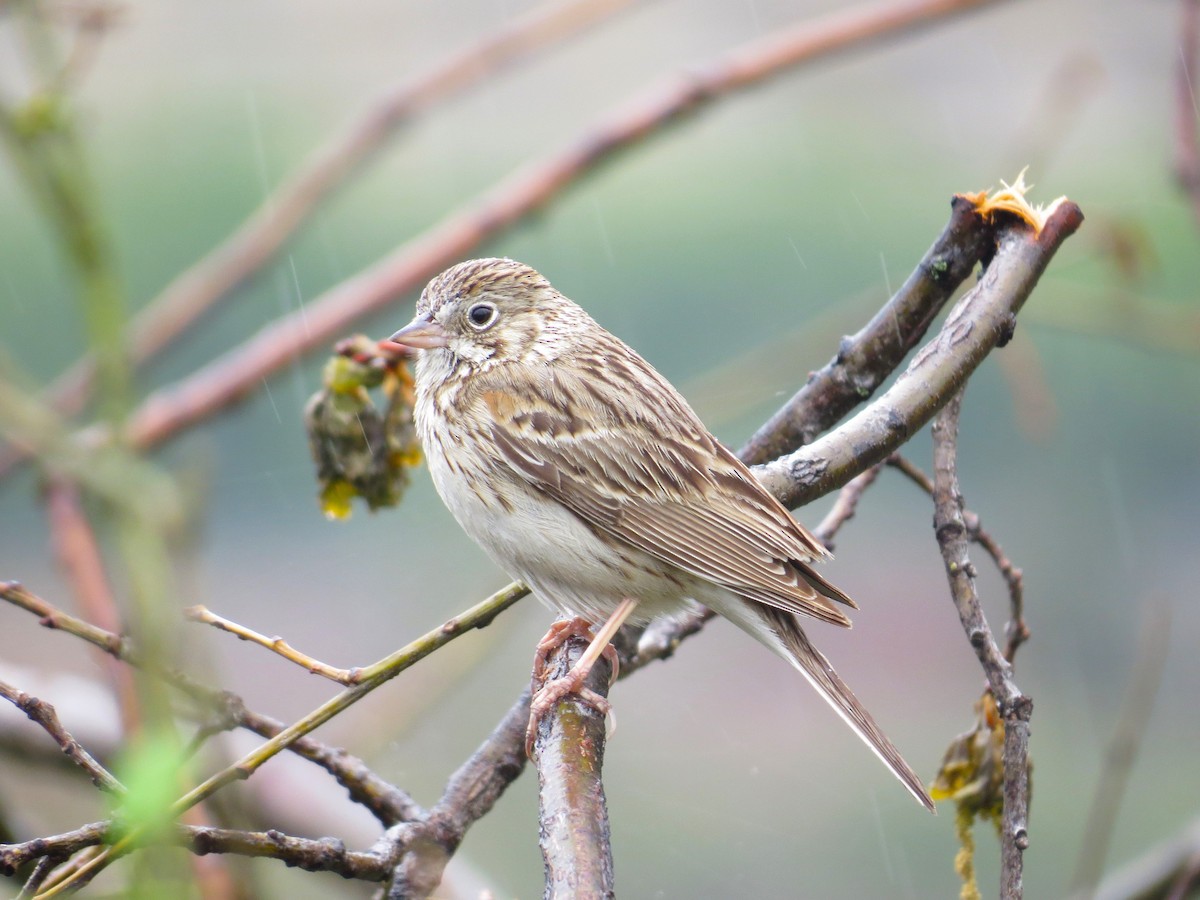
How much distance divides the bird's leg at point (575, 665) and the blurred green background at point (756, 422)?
31 cm

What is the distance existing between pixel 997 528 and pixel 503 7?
4.08m

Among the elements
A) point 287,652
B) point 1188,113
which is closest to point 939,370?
point 1188,113

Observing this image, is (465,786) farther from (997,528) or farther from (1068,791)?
(997,528)

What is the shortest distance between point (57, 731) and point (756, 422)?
5.00 meters

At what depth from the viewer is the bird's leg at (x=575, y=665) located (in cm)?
214

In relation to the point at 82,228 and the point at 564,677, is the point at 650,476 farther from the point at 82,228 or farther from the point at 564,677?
the point at 82,228

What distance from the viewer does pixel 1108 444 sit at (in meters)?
5.62

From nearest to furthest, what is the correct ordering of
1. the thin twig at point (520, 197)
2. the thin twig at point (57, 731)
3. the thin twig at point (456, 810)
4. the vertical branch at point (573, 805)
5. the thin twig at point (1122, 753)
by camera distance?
the vertical branch at point (573, 805), the thin twig at point (57, 731), the thin twig at point (456, 810), the thin twig at point (1122, 753), the thin twig at point (520, 197)

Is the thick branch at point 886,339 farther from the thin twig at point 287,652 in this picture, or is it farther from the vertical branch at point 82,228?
the vertical branch at point 82,228

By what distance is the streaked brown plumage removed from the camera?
9.05ft

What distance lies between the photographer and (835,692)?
2.67 m

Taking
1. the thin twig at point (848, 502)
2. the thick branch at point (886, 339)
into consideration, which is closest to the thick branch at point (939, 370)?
the thick branch at point (886, 339)

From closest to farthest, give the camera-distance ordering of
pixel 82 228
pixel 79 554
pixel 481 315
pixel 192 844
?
pixel 82 228
pixel 192 844
pixel 79 554
pixel 481 315

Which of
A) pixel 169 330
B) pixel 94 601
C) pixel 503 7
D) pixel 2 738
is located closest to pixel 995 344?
pixel 94 601
